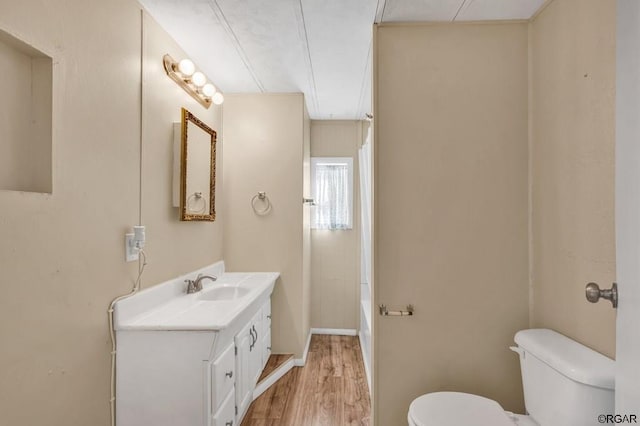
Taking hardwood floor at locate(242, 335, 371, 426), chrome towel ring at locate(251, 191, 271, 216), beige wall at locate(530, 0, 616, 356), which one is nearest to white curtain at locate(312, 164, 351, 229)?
chrome towel ring at locate(251, 191, 271, 216)

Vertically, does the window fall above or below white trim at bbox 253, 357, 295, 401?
above

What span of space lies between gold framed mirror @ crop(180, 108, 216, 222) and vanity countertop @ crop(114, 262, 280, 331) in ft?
1.42

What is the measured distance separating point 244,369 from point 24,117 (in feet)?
5.43

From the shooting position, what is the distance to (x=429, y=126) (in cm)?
176

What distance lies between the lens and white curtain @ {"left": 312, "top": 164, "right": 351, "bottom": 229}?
362 centimetres

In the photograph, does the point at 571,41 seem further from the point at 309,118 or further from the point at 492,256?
the point at 309,118

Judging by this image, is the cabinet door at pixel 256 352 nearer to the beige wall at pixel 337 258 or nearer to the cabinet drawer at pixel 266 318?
the cabinet drawer at pixel 266 318

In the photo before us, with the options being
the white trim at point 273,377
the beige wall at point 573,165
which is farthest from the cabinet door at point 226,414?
the beige wall at point 573,165

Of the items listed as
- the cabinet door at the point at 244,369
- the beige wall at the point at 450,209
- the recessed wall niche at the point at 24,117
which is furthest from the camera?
the cabinet door at the point at 244,369

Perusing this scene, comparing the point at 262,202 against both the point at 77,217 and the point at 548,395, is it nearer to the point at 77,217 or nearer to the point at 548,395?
the point at 77,217

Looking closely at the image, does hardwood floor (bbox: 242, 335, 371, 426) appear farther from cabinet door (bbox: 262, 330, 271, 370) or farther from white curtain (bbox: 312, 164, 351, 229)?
white curtain (bbox: 312, 164, 351, 229)

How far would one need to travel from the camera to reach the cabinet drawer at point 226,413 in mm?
1585

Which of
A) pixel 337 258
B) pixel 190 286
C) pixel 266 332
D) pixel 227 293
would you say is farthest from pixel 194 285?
pixel 337 258

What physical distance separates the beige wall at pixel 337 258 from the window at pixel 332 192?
61mm
